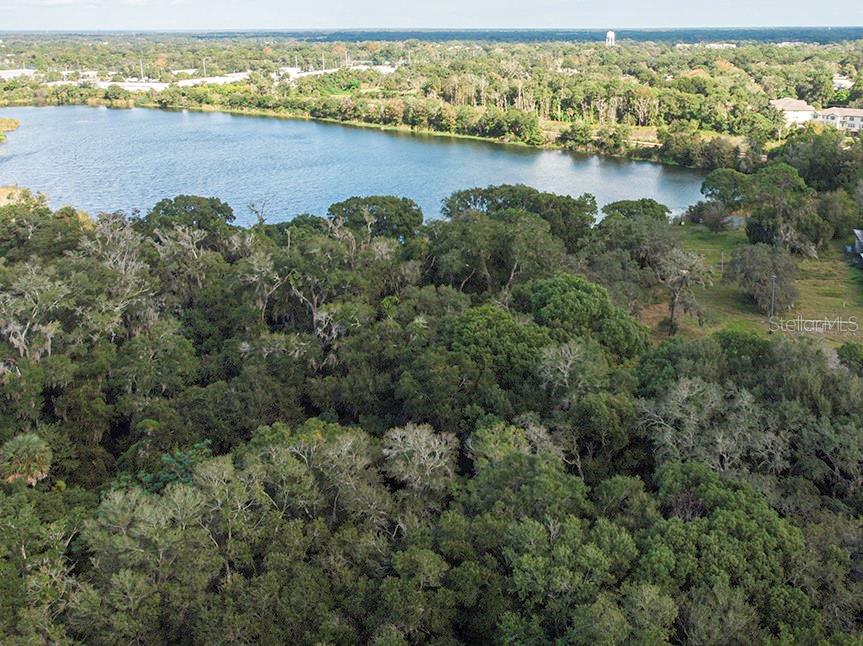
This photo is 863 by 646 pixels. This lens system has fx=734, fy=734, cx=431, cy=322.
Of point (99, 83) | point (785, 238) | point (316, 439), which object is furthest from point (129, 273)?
point (99, 83)

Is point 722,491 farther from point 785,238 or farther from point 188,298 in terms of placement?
point 785,238

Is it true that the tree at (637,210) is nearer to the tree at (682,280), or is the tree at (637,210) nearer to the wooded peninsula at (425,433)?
the wooded peninsula at (425,433)

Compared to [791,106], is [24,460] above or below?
below

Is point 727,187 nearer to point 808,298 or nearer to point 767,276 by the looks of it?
point 808,298

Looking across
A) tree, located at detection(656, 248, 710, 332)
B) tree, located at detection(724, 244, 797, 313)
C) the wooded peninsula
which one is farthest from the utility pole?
tree, located at detection(656, 248, 710, 332)

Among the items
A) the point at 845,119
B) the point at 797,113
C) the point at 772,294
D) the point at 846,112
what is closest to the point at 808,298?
the point at 772,294

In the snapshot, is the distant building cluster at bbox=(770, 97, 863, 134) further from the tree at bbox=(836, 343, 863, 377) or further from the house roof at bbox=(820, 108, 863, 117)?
the tree at bbox=(836, 343, 863, 377)

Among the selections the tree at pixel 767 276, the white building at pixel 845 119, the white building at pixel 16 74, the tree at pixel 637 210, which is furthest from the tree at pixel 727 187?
the white building at pixel 16 74
